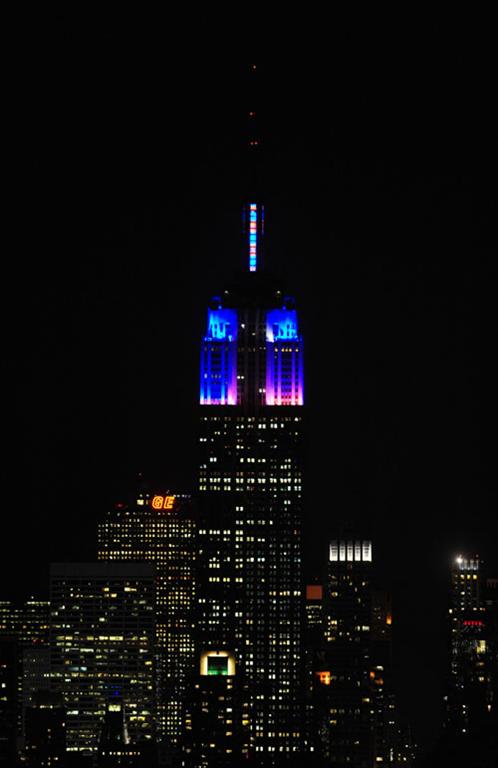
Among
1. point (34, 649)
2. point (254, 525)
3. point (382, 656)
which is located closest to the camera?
point (254, 525)

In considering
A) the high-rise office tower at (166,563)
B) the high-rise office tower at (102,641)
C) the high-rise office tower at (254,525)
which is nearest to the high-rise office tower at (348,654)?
the high-rise office tower at (254,525)

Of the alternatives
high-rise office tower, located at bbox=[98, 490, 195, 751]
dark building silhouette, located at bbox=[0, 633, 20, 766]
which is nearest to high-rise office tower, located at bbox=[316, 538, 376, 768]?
high-rise office tower, located at bbox=[98, 490, 195, 751]

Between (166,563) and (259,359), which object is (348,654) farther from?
(259,359)

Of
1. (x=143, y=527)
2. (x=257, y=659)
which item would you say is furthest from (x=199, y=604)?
(x=143, y=527)

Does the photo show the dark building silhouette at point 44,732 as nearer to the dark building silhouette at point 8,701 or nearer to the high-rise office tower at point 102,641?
the dark building silhouette at point 8,701

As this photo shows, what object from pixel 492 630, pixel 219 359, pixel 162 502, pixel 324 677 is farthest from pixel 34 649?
pixel 492 630

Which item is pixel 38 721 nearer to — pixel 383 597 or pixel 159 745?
pixel 159 745
